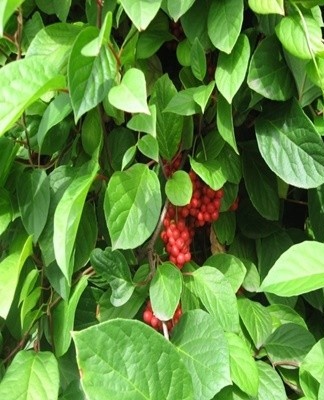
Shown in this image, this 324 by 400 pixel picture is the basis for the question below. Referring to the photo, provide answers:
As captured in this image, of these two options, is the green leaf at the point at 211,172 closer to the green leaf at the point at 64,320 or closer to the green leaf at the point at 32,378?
the green leaf at the point at 64,320

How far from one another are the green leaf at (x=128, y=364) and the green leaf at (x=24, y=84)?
234 mm

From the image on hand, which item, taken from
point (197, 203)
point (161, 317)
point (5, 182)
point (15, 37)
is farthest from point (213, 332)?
point (15, 37)

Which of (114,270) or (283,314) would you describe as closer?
(114,270)

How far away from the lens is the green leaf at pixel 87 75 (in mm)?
618

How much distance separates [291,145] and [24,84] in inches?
13.2

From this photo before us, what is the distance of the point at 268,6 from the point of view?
647 millimetres

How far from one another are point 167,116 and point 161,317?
0.24 meters

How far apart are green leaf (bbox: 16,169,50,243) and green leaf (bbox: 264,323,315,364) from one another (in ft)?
1.16

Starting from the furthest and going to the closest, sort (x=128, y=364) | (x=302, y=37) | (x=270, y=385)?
(x=270, y=385) → (x=302, y=37) → (x=128, y=364)

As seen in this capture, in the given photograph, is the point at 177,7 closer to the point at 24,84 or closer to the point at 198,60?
the point at 198,60

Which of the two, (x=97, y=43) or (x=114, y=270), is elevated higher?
(x=97, y=43)

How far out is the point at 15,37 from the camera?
0.79 metres

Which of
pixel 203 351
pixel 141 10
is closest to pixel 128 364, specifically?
pixel 203 351

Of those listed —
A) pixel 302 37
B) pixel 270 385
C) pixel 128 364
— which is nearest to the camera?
pixel 128 364
